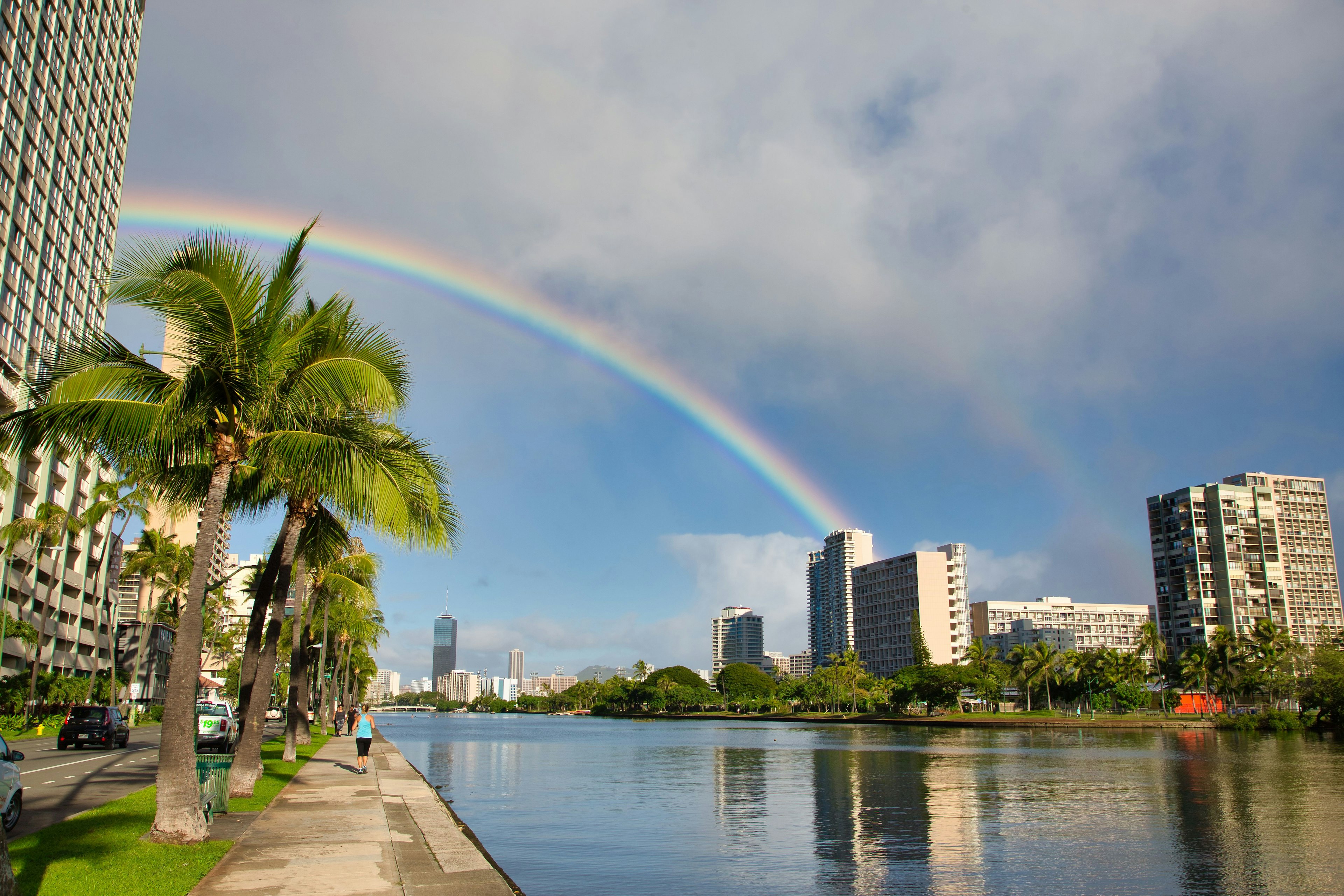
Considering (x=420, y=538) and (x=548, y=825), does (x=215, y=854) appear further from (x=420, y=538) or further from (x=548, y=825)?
(x=548, y=825)

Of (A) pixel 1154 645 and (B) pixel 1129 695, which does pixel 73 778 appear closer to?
(B) pixel 1129 695

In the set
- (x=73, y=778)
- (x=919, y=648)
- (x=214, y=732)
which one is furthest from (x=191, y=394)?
(x=919, y=648)

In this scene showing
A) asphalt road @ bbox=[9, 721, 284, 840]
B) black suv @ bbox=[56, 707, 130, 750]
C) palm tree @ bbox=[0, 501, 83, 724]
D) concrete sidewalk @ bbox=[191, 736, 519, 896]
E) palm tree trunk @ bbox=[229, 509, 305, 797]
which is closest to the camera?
concrete sidewalk @ bbox=[191, 736, 519, 896]

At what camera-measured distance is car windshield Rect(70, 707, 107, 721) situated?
37.6m

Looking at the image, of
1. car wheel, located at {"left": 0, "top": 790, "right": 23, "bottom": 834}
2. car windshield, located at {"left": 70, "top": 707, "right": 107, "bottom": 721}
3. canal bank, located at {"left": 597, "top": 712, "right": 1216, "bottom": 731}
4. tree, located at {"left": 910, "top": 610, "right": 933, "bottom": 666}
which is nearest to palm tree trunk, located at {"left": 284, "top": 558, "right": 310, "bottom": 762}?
car windshield, located at {"left": 70, "top": 707, "right": 107, "bottom": 721}

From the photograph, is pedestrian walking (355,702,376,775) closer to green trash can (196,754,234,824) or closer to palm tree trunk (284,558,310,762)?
palm tree trunk (284,558,310,762)

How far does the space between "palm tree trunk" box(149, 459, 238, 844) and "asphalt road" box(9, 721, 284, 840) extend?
7.79ft

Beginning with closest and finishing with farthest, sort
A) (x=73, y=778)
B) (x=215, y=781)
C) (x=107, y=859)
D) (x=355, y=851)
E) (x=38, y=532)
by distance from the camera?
(x=107, y=859), (x=355, y=851), (x=215, y=781), (x=73, y=778), (x=38, y=532)

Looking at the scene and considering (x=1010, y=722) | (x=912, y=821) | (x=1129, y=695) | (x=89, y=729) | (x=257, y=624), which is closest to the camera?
(x=257, y=624)

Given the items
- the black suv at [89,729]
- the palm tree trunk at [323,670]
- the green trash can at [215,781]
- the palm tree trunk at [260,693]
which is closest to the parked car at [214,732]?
the black suv at [89,729]

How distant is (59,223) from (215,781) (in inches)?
3043

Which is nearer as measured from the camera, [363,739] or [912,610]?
[363,739]

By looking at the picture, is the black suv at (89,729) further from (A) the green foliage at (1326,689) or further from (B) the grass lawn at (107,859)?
(A) the green foliage at (1326,689)

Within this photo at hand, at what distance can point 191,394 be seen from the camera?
14648 mm
